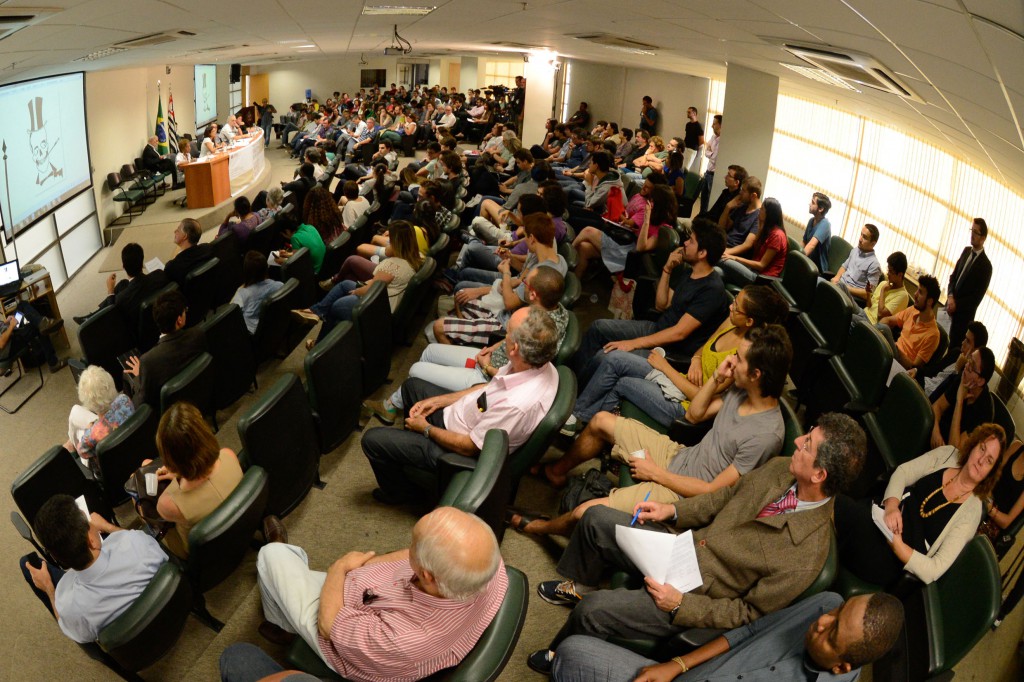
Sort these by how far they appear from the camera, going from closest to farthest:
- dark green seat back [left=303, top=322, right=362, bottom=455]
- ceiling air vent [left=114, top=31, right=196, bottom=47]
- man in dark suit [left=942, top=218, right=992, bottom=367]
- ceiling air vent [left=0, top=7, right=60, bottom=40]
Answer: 1. ceiling air vent [left=0, top=7, right=60, bottom=40]
2. dark green seat back [left=303, top=322, right=362, bottom=455]
3. ceiling air vent [left=114, top=31, right=196, bottom=47]
4. man in dark suit [left=942, top=218, right=992, bottom=367]

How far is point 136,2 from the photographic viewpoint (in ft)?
9.20

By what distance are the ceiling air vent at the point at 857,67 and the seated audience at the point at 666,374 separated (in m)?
1.11

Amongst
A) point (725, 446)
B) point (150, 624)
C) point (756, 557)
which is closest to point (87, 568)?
point (150, 624)

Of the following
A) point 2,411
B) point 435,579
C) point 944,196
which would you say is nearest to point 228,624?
point 435,579

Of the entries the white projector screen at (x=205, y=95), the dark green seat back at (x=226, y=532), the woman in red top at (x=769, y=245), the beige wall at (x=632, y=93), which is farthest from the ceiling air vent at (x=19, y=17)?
the white projector screen at (x=205, y=95)

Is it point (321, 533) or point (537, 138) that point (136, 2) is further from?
point (537, 138)

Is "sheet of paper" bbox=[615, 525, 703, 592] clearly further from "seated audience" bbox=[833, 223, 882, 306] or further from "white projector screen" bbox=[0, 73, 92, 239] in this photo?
"white projector screen" bbox=[0, 73, 92, 239]

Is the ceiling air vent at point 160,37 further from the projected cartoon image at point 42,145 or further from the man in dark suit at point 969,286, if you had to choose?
the man in dark suit at point 969,286

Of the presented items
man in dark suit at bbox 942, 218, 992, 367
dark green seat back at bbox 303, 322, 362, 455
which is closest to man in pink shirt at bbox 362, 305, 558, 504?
dark green seat back at bbox 303, 322, 362, 455

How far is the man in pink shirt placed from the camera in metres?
2.93

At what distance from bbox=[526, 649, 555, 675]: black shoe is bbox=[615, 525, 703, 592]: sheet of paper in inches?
19.2

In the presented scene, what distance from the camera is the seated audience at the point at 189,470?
2.62m

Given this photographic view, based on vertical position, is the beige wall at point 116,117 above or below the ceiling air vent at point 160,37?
below

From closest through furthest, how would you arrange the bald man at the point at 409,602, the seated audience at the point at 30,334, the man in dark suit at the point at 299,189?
the bald man at the point at 409,602 < the seated audience at the point at 30,334 < the man in dark suit at the point at 299,189
